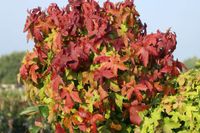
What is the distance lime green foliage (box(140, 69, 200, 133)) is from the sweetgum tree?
→ 0.28ft

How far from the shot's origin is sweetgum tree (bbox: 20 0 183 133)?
402 cm

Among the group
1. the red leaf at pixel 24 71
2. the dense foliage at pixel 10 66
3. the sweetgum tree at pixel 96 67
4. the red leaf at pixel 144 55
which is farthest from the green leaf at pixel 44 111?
the dense foliage at pixel 10 66

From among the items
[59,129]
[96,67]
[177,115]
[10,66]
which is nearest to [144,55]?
[96,67]

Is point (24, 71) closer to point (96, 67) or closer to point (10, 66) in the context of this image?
point (96, 67)

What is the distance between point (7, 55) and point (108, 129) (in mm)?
32115

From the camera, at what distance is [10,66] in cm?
3509

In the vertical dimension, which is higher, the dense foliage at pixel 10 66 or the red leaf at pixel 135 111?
the dense foliage at pixel 10 66

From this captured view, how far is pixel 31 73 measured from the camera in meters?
4.43

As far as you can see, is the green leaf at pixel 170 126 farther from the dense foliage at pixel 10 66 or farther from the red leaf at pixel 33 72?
the dense foliage at pixel 10 66

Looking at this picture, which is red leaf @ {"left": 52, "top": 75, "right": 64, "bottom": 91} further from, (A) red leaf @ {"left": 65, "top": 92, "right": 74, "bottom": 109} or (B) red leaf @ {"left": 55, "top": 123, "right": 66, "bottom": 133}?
(B) red leaf @ {"left": 55, "top": 123, "right": 66, "bottom": 133}

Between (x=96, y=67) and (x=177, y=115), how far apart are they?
2.28 ft

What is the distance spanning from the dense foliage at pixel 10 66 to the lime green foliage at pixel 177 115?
3054 centimetres

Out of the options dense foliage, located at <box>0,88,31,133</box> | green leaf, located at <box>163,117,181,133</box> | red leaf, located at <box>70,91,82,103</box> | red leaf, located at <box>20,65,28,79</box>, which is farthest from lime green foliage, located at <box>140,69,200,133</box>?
dense foliage, located at <box>0,88,31,133</box>

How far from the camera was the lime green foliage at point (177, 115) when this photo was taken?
13.1 ft
